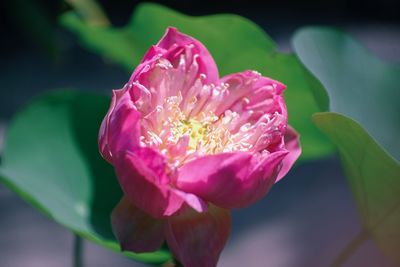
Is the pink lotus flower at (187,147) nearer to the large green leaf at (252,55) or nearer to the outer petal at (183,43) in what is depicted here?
the outer petal at (183,43)

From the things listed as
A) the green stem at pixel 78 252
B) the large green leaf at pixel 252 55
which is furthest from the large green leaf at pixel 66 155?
the large green leaf at pixel 252 55

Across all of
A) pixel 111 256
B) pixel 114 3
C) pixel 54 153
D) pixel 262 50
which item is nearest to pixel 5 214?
pixel 111 256

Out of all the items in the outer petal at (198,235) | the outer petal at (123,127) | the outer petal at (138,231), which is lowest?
the outer petal at (138,231)

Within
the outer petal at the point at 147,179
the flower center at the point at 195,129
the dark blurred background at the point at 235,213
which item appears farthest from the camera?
the dark blurred background at the point at 235,213

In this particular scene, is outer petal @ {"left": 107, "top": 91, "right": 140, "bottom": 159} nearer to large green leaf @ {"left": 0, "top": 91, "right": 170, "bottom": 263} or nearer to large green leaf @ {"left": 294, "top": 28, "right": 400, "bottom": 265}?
large green leaf @ {"left": 294, "top": 28, "right": 400, "bottom": 265}

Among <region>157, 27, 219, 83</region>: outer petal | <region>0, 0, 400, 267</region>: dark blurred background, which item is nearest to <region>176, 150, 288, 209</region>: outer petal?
<region>157, 27, 219, 83</region>: outer petal

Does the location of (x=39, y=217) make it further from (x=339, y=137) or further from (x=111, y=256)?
(x=339, y=137)
